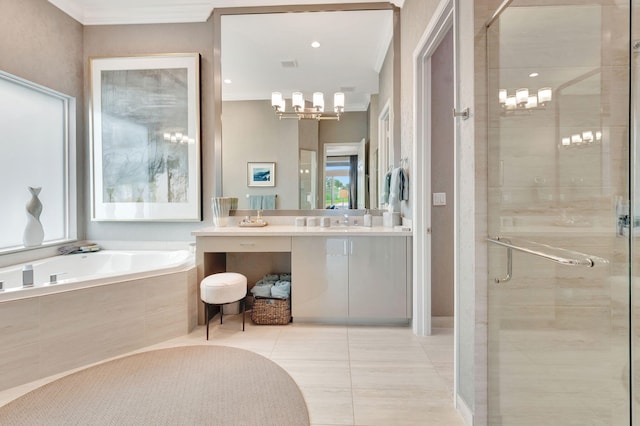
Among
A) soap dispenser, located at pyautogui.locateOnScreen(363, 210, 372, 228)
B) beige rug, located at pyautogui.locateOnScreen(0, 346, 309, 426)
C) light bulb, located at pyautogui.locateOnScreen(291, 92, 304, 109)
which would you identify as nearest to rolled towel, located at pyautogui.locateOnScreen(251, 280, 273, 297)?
beige rug, located at pyautogui.locateOnScreen(0, 346, 309, 426)

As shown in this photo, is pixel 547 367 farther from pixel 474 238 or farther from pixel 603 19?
pixel 603 19

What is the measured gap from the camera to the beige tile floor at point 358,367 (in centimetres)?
153

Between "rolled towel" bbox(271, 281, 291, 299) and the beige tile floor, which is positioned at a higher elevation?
"rolled towel" bbox(271, 281, 291, 299)

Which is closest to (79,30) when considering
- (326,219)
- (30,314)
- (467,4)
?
(30,314)

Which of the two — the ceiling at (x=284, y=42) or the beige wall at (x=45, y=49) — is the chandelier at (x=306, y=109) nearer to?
the ceiling at (x=284, y=42)

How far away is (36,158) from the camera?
106 inches

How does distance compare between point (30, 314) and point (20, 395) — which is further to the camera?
point (30, 314)

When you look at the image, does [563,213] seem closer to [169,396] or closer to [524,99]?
[524,99]

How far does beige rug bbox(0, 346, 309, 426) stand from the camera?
4.81 feet

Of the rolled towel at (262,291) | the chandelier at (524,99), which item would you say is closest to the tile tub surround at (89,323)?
the rolled towel at (262,291)

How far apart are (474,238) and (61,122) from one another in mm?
3734

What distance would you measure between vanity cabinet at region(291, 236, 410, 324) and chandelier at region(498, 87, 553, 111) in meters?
1.38

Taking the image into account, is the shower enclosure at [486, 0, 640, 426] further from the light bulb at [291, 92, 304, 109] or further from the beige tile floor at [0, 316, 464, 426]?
the light bulb at [291, 92, 304, 109]

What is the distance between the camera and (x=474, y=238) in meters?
1.35
